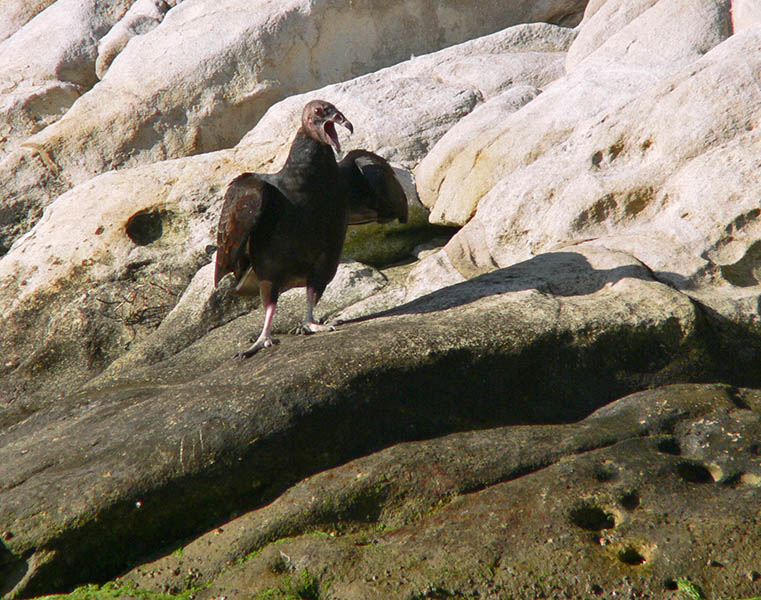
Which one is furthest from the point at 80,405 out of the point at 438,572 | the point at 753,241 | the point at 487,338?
the point at 753,241

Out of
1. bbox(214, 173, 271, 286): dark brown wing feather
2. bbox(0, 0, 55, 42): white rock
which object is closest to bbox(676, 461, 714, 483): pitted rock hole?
bbox(214, 173, 271, 286): dark brown wing feather

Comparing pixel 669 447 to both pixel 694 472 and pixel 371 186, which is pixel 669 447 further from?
pixel 371 186

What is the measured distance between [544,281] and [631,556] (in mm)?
2494

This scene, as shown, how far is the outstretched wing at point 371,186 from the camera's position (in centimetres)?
604

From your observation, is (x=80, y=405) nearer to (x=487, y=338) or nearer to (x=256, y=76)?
(x=487, y=338)

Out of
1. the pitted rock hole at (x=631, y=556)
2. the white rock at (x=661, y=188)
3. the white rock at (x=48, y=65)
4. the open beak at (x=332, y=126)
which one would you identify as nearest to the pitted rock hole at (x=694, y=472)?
the pitted rock hole at (x=631, y=556)

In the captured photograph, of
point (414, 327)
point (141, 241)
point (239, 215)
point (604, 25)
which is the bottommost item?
point (141, 241)

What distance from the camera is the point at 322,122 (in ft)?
18.6

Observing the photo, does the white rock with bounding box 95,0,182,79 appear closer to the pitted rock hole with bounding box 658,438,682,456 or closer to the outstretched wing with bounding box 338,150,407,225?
the outstretched wing with bounding box 338,150,407,225

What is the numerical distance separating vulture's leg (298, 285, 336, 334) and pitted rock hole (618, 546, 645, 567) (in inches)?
110

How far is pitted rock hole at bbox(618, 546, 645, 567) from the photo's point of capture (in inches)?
116

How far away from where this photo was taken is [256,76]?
10.4 m

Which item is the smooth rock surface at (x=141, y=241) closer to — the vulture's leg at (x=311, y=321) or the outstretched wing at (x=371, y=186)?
the vulture's leg at (x=311, y=321)

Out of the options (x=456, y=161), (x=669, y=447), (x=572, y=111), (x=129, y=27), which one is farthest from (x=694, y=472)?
(x=129, y=27)
